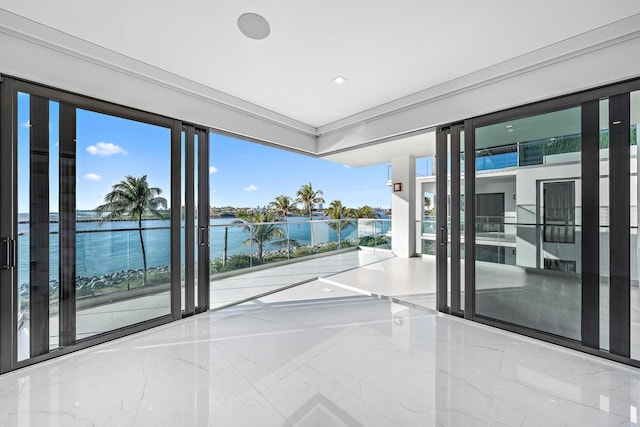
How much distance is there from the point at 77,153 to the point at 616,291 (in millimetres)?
4902

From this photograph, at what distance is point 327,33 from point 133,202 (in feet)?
8.33

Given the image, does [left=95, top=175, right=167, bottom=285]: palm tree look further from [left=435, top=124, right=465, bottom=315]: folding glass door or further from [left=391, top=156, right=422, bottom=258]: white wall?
[left=391, top=156, right=422, bottom=258]: white wall

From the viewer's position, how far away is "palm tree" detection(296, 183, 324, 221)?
1487 cm

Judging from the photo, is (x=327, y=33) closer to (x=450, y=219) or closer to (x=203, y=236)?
(x=450, y=219)

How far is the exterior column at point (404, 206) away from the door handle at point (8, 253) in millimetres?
6514

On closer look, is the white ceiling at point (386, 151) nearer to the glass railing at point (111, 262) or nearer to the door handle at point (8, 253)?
the glass railing at point (111, 262)

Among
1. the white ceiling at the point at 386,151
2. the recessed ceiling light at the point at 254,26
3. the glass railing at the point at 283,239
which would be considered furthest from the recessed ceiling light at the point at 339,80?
the glass railing at the point at 283,239

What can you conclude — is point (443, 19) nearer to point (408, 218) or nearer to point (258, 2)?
point (258, 2)

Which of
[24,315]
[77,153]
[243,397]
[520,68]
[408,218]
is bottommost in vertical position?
[243,397]

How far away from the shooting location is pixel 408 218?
22.1 ft

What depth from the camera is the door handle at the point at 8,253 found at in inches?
81.6

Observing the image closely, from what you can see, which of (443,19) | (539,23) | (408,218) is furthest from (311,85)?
(408,218)

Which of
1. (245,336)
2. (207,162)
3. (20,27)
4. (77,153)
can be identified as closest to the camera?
(20,27)

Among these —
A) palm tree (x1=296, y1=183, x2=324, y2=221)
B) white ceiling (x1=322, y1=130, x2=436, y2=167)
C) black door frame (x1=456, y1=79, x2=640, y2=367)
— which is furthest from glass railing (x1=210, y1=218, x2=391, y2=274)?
palm tree (x1=296, y1=183, x2=324, y2=221)
